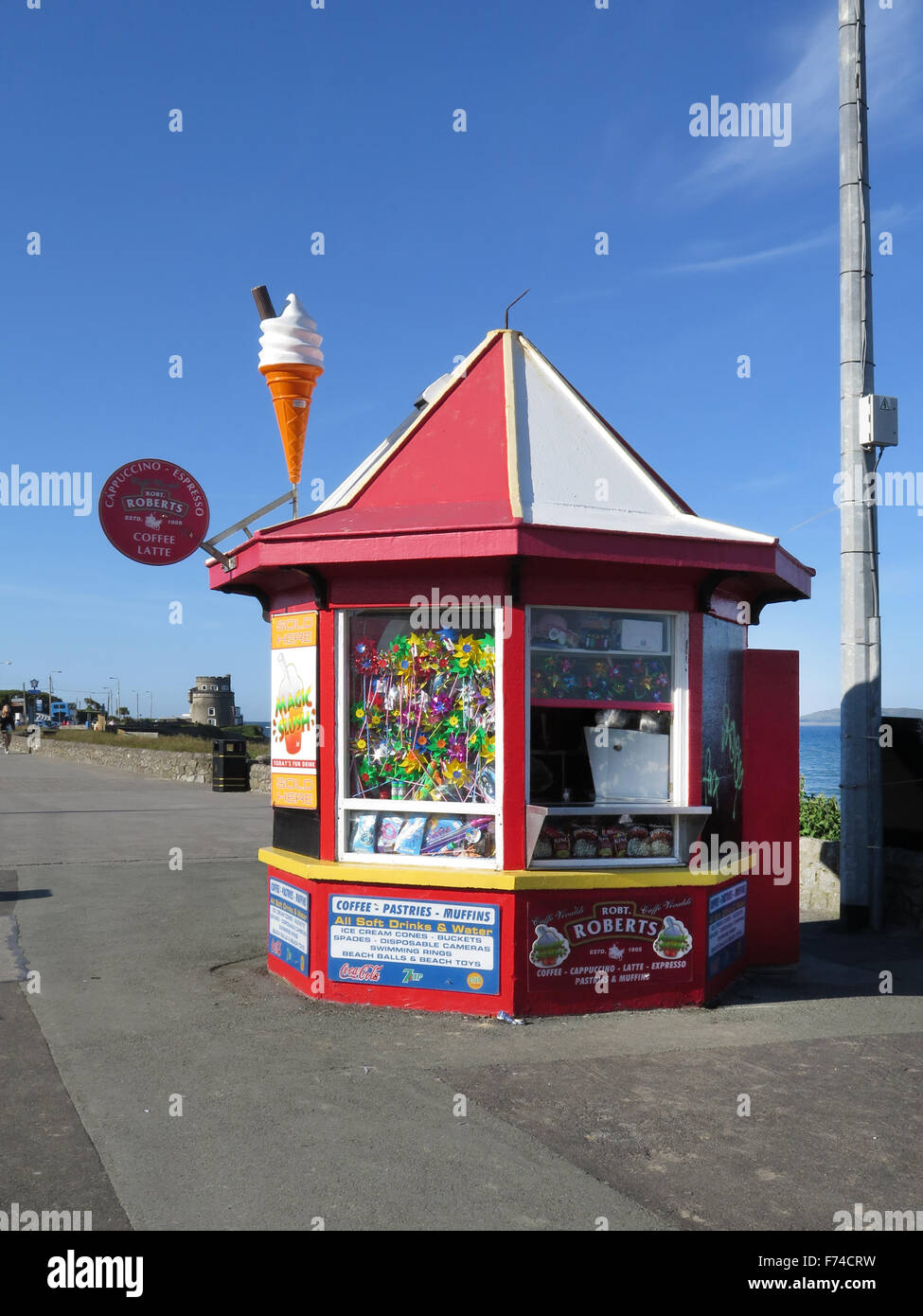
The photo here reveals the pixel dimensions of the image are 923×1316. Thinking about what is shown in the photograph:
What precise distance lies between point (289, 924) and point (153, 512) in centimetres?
302

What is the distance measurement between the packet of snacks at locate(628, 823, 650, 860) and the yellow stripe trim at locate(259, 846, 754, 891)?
0.14 m

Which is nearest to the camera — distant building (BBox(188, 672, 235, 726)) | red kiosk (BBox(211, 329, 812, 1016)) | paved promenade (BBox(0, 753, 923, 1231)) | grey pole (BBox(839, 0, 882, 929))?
paved promenade (BBox(0, 753, 923, 1231))

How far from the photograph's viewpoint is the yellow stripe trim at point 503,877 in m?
6.69

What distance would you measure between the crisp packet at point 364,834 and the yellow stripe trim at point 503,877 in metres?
0.12

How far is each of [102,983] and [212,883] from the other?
4.62 m

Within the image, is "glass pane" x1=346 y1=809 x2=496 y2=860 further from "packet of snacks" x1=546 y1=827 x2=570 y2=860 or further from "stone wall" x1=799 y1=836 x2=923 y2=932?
"stone wall" x1=799 y1=836 x2=923 y2=932

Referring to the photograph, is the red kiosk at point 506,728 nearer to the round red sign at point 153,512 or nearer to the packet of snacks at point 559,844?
the packet of snacks at point 559,844

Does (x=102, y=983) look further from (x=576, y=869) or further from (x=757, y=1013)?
(x=757, y=1013)

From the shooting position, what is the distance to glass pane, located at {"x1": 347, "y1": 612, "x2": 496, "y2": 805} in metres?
7.03

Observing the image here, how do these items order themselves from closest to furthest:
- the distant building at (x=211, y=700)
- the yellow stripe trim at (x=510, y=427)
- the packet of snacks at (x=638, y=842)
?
the yellow stripe trim at (x=510, y=427), the packet of snacks at (x=638, y=842), the distant building at (x=211, y=700)

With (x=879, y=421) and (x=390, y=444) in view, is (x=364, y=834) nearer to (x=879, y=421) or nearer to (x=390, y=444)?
(x=390, y=444)

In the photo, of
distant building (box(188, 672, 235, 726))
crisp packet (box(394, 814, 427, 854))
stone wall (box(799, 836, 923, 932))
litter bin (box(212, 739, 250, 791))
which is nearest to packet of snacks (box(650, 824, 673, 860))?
crisp packet (box(394, 814, 427, 854))

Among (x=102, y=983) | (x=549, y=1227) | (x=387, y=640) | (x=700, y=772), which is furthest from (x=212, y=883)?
(x=549, y=1227)

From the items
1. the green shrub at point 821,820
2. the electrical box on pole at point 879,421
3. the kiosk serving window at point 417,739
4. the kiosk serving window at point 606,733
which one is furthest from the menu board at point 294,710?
the green shrub at point 821,820
